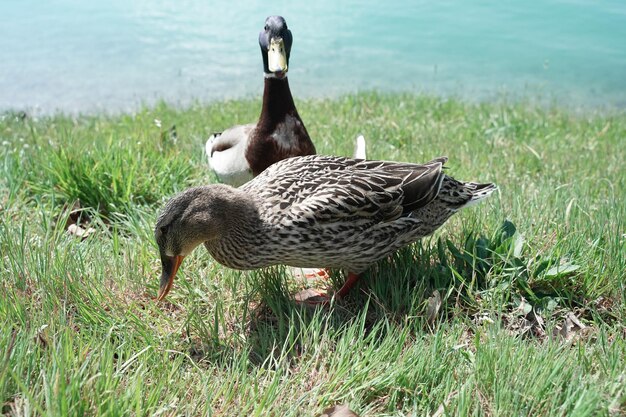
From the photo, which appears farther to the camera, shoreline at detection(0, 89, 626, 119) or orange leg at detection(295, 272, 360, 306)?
shoreline at detection(0, 89, 626, 119)

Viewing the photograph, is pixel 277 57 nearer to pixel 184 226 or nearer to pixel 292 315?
pixel 184 226

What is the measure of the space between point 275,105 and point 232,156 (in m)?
0.47

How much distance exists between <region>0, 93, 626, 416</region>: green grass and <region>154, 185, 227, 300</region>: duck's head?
7.3 inches

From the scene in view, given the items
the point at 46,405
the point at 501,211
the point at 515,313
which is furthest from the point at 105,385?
the point at 501,211

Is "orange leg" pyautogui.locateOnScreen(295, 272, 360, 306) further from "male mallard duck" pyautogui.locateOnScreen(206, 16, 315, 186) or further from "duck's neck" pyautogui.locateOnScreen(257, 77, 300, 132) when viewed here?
"duck's neck" pyautogui.locateOnScreen(257, 77, 300, 132)

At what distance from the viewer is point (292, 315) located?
263 centimetres

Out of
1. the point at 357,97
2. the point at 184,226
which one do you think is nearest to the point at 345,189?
the point at 184,226

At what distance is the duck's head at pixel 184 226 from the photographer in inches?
106

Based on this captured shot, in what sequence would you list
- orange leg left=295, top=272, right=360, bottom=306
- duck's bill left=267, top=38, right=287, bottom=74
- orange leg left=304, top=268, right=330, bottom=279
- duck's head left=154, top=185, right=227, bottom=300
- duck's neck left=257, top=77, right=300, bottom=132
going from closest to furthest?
duck's head left=154, top=185, right=227, bottom=300
orange leg left=295, top=272, right=360, bottom=306
orange leg left=304, top=268, right=330, bottom=279
duck's bill left=267, top=38, right=287, bottom=74
duck's neck left=257, top=77, right=300, bottom=132

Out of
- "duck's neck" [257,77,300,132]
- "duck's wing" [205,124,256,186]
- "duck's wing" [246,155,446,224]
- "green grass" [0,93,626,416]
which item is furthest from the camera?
"duck's wing" [205,124,256,186]

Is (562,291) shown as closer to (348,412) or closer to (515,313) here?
(515,313)

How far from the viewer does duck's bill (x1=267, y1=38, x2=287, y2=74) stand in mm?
3771

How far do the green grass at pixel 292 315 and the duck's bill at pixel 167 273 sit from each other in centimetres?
9

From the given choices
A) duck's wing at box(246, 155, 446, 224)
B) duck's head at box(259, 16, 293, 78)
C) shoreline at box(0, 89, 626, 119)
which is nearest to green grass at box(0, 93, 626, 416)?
duck's wing at box(246, 155, 446, 224)
